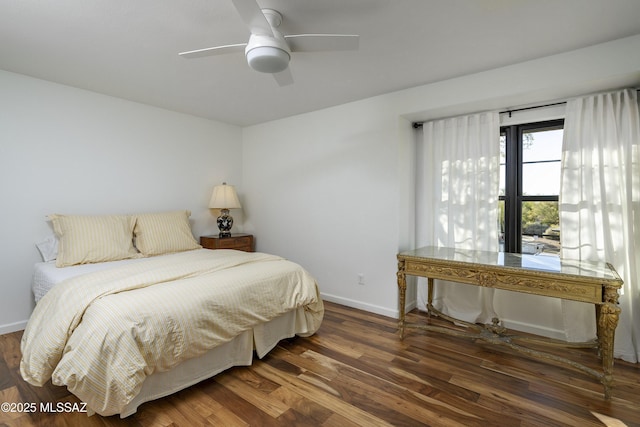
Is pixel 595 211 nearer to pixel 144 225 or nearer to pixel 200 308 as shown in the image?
pixel 200 308

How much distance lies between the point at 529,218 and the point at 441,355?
157 centimetres

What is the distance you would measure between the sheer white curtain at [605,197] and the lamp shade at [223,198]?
3533 mm

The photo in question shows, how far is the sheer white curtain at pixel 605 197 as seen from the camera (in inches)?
91.0

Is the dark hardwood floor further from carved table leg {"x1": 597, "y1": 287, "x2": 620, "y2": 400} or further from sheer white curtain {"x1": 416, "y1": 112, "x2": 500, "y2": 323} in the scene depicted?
sheer white curtain {"x1": 416, "y1": 112, "x2": 500, "y2": 323}

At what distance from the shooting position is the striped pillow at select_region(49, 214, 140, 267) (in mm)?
2711

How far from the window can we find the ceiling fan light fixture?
91.0 inches

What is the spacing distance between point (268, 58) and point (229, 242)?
2.71m

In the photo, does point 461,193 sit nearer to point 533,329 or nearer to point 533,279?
point 533,279

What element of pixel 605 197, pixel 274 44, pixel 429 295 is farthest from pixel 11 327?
pixel 605 197

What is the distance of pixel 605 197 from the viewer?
7.88 feet

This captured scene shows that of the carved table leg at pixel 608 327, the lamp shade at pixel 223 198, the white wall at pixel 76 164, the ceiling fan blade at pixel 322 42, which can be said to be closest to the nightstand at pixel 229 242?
the white wall at pixel 76 164

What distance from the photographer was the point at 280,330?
100 inches

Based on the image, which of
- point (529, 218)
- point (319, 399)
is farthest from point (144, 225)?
point (529, 218)

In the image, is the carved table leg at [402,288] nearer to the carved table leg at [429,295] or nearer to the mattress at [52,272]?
the carved table leg at [429,295]
